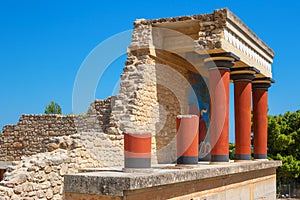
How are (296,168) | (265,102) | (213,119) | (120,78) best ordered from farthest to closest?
(296,168) → (265,102) → (120,78) → (213,119)

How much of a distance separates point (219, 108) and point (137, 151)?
4597 millimetres

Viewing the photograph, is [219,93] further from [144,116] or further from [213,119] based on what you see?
[144,116]

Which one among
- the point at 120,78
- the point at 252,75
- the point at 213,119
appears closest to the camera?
the point at 213,119

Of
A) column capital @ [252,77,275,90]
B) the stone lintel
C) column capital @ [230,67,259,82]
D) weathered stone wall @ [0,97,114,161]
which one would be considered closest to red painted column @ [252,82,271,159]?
column capital @ [252,77,275,90]

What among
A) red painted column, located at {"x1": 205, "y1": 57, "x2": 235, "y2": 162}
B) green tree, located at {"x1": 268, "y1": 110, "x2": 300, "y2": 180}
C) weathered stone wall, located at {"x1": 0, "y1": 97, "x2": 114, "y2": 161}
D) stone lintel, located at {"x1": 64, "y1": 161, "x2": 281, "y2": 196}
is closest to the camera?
stone lintel, located at {"x1": 64, "y1": 161, "x2": 281, "y2": 196}

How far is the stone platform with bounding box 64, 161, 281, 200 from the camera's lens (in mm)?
5727

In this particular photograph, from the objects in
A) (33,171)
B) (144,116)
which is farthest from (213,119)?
(33,171)

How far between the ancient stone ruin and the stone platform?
3 cm

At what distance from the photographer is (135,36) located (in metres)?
12.4

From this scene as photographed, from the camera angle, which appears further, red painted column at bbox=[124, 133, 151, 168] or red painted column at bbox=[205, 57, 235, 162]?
red painted column at bbox=[205, 57, 235, 162]

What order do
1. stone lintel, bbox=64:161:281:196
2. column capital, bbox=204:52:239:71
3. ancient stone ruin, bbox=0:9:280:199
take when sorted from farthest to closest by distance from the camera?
1. column capital, bbox=204:52:239:71
2. ancient stone ruin, bbox=0:9:280:199
3. stone lintel, bbox=64:161:281:196

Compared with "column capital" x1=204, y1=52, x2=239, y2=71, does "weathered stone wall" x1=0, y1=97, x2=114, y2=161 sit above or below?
below

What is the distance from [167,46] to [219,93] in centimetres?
280

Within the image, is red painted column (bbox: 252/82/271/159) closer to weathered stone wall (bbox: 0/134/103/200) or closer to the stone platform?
the stone platform
